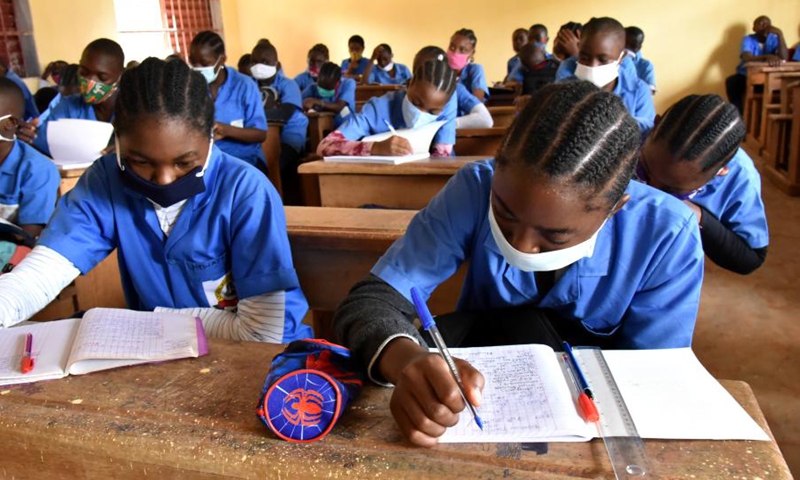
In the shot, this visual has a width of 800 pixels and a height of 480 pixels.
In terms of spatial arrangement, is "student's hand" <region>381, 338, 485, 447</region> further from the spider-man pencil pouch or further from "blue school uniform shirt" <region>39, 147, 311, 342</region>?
"blue school uniform shirt" <region>39, 147, 311, 342</region>

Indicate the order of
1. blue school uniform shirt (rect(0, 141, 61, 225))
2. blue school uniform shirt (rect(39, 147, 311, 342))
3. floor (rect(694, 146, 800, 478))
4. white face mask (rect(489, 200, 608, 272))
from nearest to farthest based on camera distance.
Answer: white face mask (rect(489, 200, 608, 272))
blue school uniform shirt (rect(39, 147, 311, 342))
floor (rect(694, 146, 800, 478))
blue school uniform shirt (rect(0, 141, 61, 225))

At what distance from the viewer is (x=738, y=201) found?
1763 mm

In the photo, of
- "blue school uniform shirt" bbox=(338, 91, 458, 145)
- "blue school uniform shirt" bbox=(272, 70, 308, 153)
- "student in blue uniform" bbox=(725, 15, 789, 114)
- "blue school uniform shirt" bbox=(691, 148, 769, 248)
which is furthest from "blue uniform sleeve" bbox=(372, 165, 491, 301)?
"student in blue uniform" bbox=(725, 15, 789, 114)

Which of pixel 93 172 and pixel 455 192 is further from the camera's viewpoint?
pixel 93 172

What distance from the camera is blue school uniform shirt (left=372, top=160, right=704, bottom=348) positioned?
1.04 metres

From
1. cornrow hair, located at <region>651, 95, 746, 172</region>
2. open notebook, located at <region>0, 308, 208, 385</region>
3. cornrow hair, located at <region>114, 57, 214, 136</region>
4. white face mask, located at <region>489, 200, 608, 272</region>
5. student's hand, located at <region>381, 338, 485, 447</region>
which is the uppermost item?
cornrow hair, located at <region>114, 57, 214, 136</region>

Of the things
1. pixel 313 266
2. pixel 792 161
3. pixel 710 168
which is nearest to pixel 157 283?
pixel 313 266

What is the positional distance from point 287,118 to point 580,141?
4.14 metres

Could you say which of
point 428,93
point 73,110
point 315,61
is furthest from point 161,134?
point 315,61

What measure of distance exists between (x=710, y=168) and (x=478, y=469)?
1.15 meters

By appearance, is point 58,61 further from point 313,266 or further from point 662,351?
point 662,351

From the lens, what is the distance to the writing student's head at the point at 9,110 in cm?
209

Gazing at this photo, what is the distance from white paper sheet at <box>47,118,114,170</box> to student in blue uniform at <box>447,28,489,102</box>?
3533 millimetres

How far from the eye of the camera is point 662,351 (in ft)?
3.02
